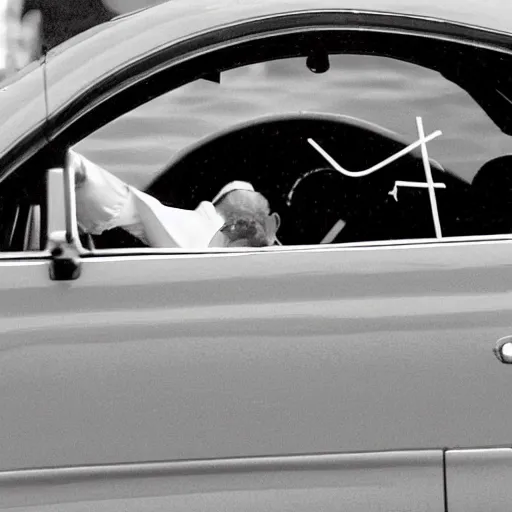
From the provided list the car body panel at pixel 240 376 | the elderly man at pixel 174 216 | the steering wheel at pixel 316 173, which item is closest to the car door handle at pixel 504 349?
the car body panel at pixel 240 376

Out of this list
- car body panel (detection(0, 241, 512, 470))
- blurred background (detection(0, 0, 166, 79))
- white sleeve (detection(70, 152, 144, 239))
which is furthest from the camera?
blurred background (detection(0, 0, 166, 79))

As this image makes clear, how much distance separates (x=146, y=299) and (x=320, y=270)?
37cm

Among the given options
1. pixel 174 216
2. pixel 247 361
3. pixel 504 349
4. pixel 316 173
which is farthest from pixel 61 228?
pixel 504 349

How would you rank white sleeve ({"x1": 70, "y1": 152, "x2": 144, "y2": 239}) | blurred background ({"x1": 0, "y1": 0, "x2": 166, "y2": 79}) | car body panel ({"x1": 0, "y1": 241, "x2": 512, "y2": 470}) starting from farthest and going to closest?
blurred background ({"x1": 0, "y1": 0, "x2": 166, "y2": 79}) → white sleeve ({"x1": 70, "y1": 152, "x2": 144, "y2": 239}) → car body panel ({"x1": 0, "y1": 241, "x2": 512, "y2": 470})

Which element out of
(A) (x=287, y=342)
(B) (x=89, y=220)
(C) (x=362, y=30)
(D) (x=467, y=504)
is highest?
(C) (x=362, y=30)

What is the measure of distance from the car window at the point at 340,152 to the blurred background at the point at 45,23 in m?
0.31

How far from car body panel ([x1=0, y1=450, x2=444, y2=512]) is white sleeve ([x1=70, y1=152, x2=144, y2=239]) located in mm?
Result: 538

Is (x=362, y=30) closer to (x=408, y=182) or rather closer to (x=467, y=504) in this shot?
(x=408, y=182)

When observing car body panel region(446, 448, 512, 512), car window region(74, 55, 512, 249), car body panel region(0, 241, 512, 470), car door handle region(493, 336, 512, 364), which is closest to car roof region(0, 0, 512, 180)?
car window region(74, 55, 512, 249)

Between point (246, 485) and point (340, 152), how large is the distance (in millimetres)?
770

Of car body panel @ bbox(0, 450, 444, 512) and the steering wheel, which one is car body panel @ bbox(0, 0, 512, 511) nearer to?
car body panel @ bbox(0, 450, 444, 512)

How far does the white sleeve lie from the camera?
236 cm

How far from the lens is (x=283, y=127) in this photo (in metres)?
2.40

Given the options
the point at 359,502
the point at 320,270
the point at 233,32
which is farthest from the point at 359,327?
the point at 233,32
